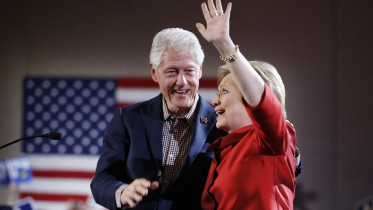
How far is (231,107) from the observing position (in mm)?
1479

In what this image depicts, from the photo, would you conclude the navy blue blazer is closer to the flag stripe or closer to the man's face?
the man's face

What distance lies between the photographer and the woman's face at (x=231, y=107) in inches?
57.9

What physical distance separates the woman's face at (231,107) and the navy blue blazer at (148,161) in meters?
0.18

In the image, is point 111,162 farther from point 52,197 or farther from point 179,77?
point 52,197

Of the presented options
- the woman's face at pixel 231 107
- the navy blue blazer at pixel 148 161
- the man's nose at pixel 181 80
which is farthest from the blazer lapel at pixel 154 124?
the woman's face at pixel 231 107

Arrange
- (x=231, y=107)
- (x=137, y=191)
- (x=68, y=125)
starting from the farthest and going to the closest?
(x=68, y=125)
(x=231, y=107)
(x=137, y=191)

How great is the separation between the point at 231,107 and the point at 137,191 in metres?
0.36

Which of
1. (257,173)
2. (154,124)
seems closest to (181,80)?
(154,124)

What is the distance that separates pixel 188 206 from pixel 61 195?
3.43 m

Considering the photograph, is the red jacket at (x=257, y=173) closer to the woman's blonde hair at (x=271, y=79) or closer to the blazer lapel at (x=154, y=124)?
the woman's blonde hair at (x=271, y=79)

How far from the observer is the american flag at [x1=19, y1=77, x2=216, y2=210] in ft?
15.5

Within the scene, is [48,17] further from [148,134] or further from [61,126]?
[148,134]

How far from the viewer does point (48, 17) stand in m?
4.83

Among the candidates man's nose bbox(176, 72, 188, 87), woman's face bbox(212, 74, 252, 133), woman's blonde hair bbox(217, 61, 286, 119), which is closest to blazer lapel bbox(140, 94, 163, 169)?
man's nose bbox(176, 72, 188, 87)
